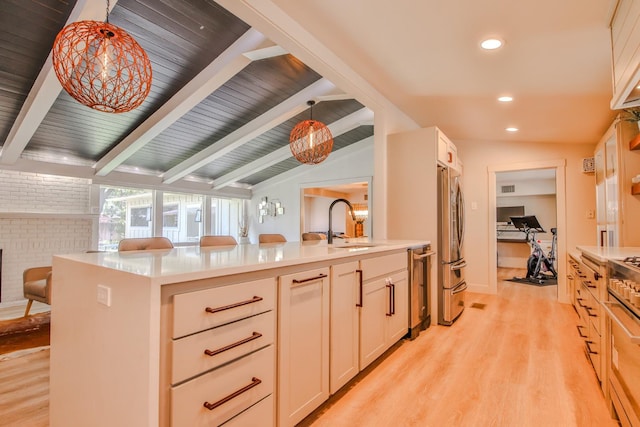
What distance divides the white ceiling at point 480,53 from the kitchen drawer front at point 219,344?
6.57ft

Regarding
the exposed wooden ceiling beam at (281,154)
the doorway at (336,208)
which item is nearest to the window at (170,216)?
the exposed wooden ceiling beam at (281,154)

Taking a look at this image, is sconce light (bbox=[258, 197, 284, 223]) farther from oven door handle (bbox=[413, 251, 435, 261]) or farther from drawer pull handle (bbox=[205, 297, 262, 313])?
drawer pull handle (bbox=[205, 297, 262, 313])

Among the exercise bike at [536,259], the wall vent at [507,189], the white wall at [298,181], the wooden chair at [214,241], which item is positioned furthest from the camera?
the wall vent at [507,189]

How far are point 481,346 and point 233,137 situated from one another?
14.6 ft

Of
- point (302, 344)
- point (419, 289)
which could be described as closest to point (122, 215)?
point (419, 289)

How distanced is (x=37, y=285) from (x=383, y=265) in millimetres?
3810

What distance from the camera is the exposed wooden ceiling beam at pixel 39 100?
7.84 feet

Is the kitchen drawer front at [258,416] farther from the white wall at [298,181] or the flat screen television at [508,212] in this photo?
the flat screen television at [508,212]

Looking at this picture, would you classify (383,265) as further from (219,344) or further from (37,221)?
(37,221)

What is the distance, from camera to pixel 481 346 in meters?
Result: 2.85

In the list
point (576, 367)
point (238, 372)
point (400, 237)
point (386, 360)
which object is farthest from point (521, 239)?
point (238, 372)

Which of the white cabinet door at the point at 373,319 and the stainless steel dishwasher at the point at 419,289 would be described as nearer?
the white cabinet door at the point at 373,319

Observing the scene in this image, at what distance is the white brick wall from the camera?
15.8 feet

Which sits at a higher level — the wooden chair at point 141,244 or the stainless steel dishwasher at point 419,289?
the wooden chair at point 141,244
